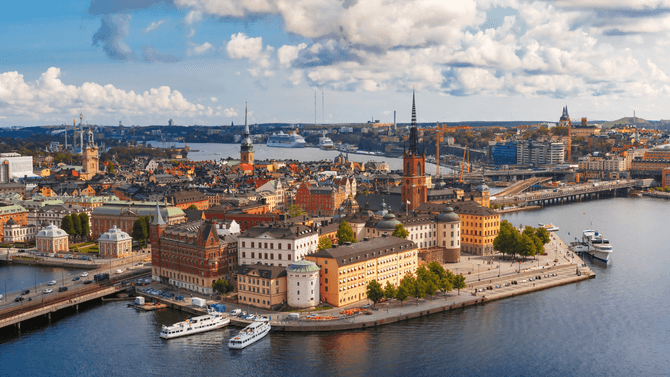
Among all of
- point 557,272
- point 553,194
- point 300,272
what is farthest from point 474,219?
point 553,194

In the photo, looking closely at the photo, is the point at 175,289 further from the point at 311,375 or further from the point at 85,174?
the point at 85,174

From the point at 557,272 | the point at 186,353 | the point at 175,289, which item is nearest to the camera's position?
the point at 186,353

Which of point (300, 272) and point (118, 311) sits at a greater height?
point (300, 272)

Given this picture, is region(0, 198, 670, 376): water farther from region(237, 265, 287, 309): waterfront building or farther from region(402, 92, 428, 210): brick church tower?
region(402, 92, 428, 210): brick church tower

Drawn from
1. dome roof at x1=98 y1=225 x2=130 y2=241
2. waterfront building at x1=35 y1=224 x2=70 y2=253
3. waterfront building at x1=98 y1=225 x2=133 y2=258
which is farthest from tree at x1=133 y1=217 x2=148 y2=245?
waterfront building at x1=35 y1=224 x2=70 y2=253

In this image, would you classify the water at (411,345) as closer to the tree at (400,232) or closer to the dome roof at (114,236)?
the tree at (400,232)

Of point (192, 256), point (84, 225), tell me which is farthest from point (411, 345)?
point (84, 225)

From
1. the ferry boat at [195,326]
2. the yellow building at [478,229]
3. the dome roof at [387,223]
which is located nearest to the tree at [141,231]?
the dome roof at [387,223]
